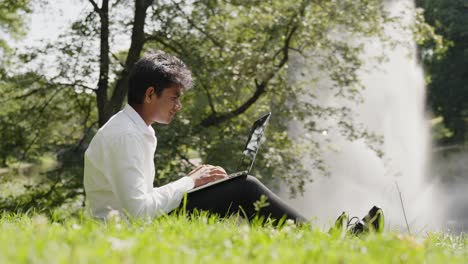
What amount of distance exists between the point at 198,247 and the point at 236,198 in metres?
1.44

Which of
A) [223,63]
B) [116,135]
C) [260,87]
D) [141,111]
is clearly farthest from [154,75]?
[260,87]

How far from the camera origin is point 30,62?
10.9 metres

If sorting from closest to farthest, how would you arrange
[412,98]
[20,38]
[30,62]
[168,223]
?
[168,223] → [30,62] → [20,38] → [412,98]

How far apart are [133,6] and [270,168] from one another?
3.53m

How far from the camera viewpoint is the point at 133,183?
10.8 ft

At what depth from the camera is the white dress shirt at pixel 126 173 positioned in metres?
3.28

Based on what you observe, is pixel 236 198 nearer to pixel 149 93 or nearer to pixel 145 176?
pixel 145 176

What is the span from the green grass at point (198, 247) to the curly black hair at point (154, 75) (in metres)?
1.34

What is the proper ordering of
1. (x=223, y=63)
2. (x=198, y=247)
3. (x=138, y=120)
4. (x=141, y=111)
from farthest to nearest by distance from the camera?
1. (x=223, y=63)
2. (x=141, y=111)
3. (x=138, y=120)
4. (x=198, y=247)

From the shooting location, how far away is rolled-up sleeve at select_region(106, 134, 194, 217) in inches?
128

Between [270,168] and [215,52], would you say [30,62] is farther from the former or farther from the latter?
[270,168]

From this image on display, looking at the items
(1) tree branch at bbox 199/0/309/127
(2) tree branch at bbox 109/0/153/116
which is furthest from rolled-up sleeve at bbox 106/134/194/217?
(1) tree branch at bbox 199/0/309/127

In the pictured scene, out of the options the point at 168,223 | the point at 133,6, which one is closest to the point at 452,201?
the point at 133,6

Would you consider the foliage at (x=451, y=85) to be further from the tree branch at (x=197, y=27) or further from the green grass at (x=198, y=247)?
the green grass at (x=198, y=247)
